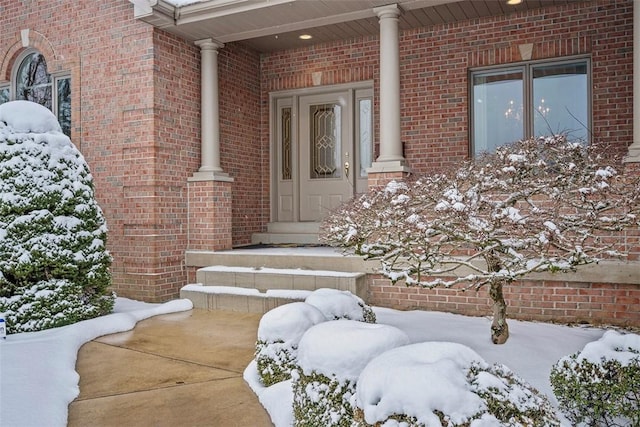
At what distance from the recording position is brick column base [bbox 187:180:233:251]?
6.84 meters

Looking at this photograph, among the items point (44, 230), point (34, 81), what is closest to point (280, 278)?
point (44, 230)

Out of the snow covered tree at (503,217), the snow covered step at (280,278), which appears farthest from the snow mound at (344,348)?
the snow covered step at (280,278)

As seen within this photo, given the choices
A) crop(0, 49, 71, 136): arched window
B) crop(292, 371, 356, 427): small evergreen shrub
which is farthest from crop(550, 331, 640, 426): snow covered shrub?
crop(0, 49, 71, 136): arched window

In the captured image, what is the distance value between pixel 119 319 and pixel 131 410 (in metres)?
2.30

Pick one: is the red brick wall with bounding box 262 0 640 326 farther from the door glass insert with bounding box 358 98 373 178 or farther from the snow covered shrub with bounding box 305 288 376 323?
the snow covered shrub with bounding box 305 288 376 323

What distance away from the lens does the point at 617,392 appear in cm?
240

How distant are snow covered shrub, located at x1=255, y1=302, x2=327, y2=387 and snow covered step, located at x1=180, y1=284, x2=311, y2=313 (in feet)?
6.42

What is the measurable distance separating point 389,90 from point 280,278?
2534 millimetres

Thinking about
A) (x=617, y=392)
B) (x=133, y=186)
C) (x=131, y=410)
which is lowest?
(x=131, y=410)

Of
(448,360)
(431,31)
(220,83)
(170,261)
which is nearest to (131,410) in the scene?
(448,360)

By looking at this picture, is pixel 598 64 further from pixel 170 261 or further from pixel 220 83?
pixel 170 261

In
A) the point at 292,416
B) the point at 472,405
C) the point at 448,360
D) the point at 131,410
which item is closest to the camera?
the point at 472,405

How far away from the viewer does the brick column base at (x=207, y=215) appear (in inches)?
269

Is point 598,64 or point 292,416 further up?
point 598,64
